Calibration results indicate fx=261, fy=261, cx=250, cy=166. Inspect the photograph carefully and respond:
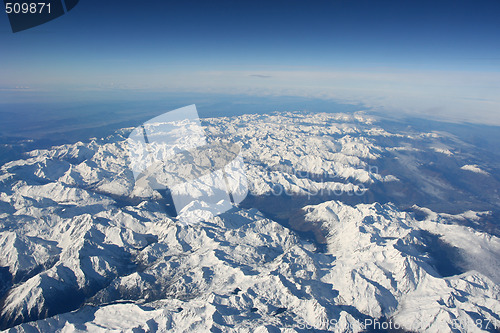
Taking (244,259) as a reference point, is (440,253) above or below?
below

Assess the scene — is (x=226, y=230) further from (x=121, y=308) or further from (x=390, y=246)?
(x=390, y=246)

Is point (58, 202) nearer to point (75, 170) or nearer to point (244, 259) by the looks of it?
point (75, 170)

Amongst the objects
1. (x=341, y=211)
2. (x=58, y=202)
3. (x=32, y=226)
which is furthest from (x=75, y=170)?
(x=341, y=211)

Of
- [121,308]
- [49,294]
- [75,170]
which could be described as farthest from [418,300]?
[75,170]

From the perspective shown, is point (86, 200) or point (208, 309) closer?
point (208, 309)

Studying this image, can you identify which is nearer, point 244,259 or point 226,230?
point 244,259

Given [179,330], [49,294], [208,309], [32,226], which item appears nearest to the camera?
[179,330]

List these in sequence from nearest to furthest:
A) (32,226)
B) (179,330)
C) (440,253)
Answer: (179,330)
(32,226)
(440,253)

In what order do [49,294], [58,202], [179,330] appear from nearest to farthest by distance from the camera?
[179,330]
[49,294]
[58,202]

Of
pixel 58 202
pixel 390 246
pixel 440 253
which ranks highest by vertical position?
pixel 390 246
